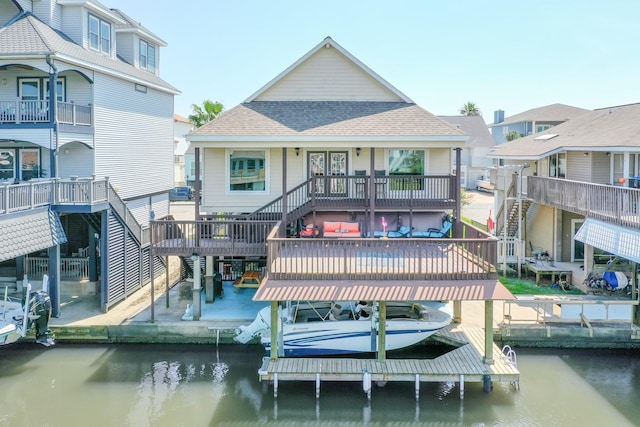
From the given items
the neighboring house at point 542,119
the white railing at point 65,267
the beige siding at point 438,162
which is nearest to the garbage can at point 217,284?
the white railing at point 65,267

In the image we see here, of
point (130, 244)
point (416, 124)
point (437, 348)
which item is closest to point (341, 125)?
point (416, 124)

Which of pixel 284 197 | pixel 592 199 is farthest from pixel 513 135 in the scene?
pixel 284 197

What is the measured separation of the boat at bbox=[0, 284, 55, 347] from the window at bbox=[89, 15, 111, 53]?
12184mm

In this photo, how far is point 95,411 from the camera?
1365cm

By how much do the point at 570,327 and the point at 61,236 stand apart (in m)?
16.2

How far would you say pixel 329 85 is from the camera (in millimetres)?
21672

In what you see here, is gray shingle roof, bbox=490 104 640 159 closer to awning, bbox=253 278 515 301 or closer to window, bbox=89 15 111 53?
awning, bbox=253 278 515 301

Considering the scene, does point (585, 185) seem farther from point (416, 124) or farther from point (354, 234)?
point (354, 234)

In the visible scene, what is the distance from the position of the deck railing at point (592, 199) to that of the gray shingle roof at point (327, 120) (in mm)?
4796

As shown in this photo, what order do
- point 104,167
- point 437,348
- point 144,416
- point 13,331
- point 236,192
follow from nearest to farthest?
1. point 144,416
2. point 13,331
3. point 437,348
4. point 236,192
5. point 104,167

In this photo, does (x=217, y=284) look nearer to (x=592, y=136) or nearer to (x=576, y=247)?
(x=576, y=247)

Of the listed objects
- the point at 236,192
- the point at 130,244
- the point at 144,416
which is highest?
the point at 236,192

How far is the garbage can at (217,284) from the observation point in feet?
67.2

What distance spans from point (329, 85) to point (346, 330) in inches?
390
